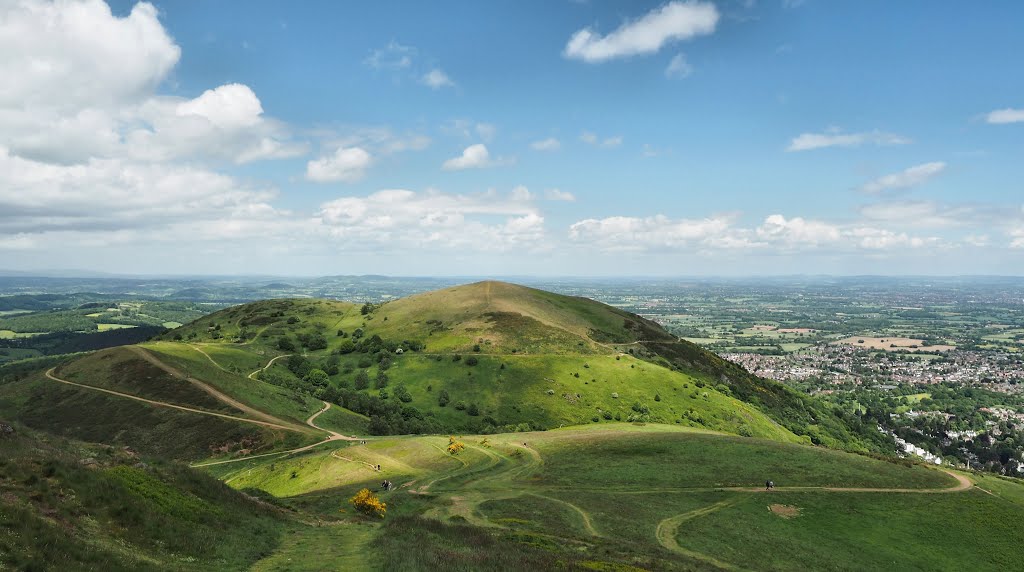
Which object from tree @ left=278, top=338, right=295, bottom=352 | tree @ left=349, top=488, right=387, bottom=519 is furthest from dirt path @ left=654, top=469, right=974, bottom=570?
tree @ left=278, top=338, right=295, bottom=352

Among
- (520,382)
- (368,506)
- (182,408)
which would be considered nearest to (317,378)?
(182,408)

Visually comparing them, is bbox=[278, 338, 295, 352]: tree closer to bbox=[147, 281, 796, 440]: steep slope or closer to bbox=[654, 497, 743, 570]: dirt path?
bbox=[147, 281, 796, 440]: steep slope

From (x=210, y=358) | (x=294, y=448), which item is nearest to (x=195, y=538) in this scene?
(x=294, y=448)

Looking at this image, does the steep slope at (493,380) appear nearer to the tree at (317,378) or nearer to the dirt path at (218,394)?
the tree at (317,378)

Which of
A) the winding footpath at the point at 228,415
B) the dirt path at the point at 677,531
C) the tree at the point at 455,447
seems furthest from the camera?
the winding footpath at the point at 228,415

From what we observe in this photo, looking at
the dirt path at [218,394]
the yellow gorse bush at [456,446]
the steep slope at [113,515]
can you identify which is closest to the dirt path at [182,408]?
the dirt path at [218,394]

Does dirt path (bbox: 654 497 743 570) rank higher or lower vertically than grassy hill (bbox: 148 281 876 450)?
higher

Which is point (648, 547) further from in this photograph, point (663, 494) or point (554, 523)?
point (663, 494)

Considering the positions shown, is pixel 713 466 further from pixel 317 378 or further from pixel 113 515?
pixel 317 378
